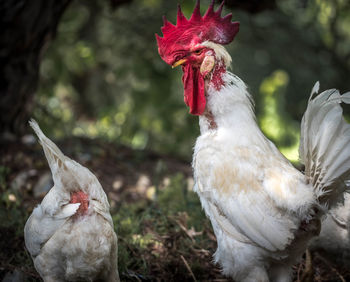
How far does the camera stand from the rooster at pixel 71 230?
9.73ft

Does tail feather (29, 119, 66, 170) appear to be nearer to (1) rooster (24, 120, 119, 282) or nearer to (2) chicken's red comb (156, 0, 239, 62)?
(1) rooster (24, 120, 119, 282)

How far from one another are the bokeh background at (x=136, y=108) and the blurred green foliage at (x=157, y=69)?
26 mm

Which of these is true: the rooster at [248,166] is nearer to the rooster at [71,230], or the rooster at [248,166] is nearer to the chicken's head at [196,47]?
the chicken's head at [196,47]

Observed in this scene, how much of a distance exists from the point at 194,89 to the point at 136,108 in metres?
4.71

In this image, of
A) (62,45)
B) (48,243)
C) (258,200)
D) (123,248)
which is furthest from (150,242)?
(62,45)

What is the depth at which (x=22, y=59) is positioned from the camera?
5.72 metres

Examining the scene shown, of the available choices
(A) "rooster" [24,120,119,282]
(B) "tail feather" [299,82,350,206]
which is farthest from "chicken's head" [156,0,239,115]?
(A) "rooster" [24,120,119,282]

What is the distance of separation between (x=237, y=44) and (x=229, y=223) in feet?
25.4

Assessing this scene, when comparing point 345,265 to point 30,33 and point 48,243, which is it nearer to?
point 48,243

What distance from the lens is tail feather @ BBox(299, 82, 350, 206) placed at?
2.76 m

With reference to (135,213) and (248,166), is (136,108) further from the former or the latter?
(248,166)

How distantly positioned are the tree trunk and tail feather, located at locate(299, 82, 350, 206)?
3777 mm

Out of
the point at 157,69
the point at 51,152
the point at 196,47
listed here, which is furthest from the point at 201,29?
the point at 157,69

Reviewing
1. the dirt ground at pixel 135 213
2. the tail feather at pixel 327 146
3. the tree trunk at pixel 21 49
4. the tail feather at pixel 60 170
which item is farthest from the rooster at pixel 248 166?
the tree trunk at pixel 21 49
